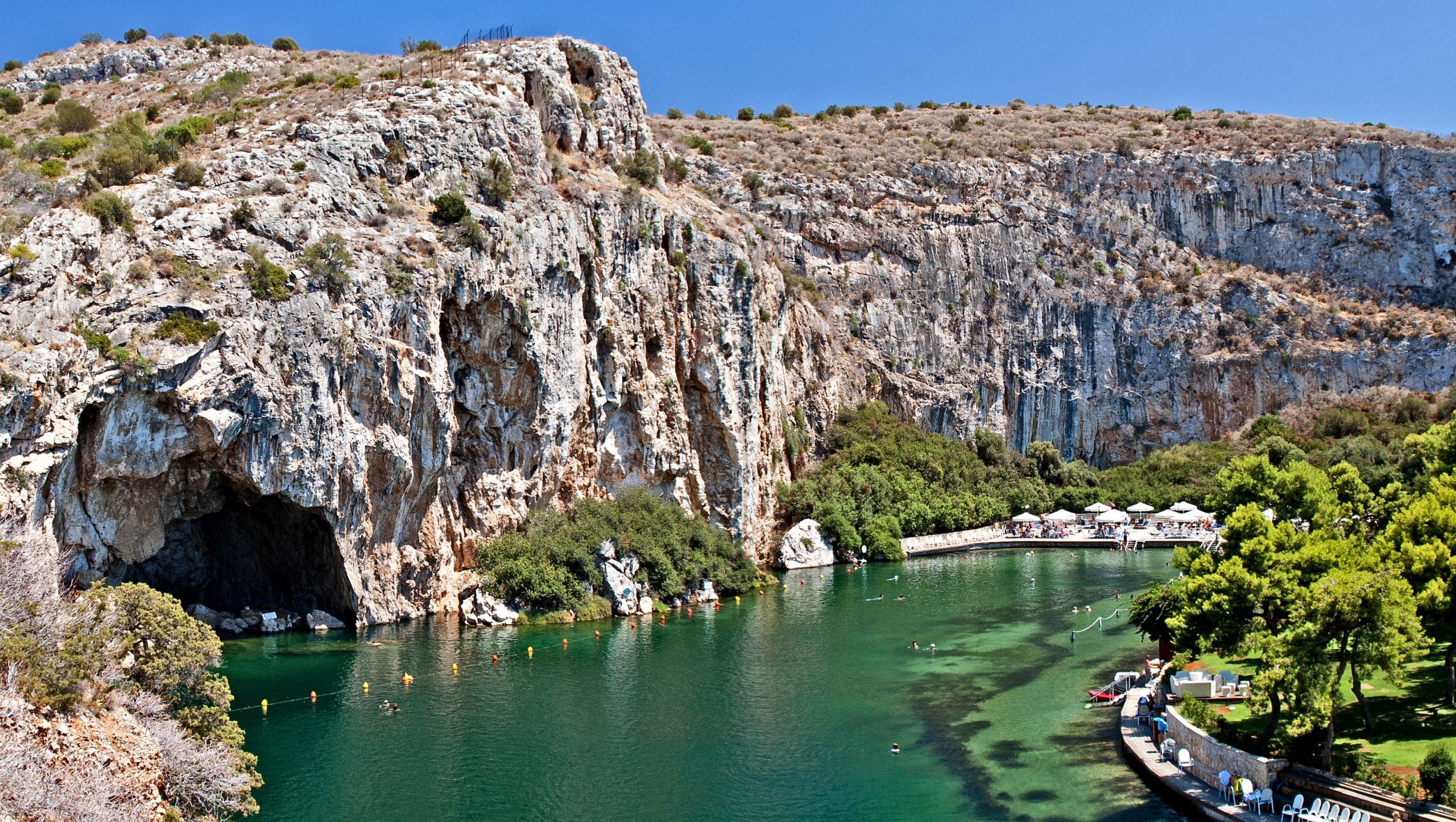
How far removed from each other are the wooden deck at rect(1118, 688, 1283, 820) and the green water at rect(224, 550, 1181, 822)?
55 cm

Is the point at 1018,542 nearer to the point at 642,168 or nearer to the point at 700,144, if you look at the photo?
the point at 642,168

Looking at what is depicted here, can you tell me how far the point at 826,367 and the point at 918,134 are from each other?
124ft

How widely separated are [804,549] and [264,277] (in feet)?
129

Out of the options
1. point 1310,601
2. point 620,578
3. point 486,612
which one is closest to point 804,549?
point 620,578

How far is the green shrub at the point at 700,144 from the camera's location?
319 feet

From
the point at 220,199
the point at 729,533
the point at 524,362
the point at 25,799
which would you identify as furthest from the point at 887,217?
the point at 25,799

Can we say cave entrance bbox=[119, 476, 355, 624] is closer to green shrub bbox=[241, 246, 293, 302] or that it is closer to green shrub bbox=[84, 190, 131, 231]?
green shrub bbox=[241, 246, 293, 302]

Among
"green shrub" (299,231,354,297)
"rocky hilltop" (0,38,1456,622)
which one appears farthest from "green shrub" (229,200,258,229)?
"green shrub" (299,231,354,297)

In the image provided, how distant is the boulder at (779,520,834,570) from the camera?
67.8 metres

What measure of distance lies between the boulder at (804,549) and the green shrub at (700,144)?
43451 millimetres

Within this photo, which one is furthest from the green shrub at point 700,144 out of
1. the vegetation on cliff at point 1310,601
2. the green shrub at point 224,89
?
the vegetation on cliff at point 1310,601

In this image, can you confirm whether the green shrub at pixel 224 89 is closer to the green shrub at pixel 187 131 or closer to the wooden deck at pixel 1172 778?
the green shrub at pixel 187 131

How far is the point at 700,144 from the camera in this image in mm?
97625

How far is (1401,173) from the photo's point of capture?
321ft
